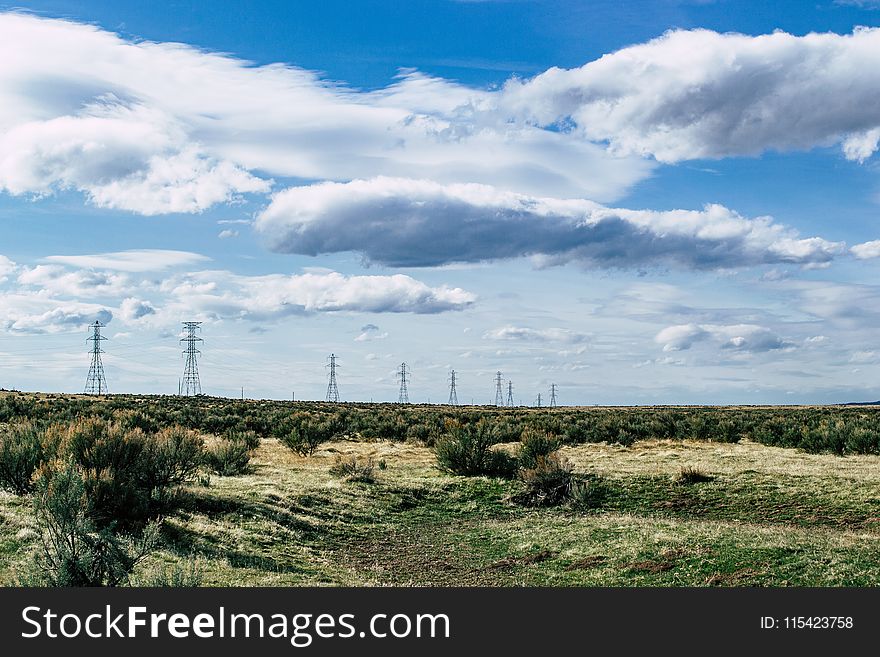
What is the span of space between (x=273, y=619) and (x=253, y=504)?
35.5 feet

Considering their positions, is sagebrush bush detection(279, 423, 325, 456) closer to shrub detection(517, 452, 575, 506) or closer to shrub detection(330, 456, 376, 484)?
shrub detection(330, 456, 376, 484)

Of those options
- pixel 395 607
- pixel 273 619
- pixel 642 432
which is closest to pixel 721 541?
pixel 395 607

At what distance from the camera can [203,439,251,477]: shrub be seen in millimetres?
24156

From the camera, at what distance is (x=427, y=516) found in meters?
19.9

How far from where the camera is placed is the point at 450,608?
7.72m

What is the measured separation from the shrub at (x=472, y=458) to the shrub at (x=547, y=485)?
3.36 meters

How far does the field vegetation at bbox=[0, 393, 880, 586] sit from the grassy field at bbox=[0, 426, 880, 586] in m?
0.06

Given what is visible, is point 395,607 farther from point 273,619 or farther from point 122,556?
point 122,556

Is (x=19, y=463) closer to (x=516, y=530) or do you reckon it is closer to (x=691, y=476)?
(x=516, y=530)

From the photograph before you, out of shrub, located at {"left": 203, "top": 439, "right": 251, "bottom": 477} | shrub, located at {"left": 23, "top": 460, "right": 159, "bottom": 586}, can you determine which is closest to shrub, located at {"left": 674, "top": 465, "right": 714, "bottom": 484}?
shrub, located at {"left": 203, "top": 439, "right": 251, "bottom": 477}

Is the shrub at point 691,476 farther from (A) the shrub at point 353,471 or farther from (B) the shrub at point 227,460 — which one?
(B) the shrub at point 227,460

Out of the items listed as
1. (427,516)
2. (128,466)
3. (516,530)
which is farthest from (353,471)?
(128,466)

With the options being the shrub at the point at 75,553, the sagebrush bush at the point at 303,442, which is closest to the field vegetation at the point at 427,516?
the shrub at the point at 75,553

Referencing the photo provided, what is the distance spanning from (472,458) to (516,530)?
8639 millimetres
